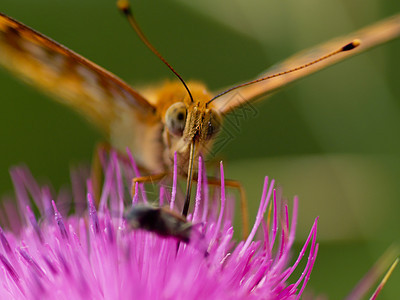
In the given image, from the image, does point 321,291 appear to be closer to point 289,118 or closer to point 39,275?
point 289,118

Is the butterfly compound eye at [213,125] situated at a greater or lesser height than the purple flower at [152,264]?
greater

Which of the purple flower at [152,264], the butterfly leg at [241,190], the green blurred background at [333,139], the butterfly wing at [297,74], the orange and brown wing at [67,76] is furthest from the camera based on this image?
the green blurred background at [333,139]

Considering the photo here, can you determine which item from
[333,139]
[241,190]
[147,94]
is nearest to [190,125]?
[241,190]

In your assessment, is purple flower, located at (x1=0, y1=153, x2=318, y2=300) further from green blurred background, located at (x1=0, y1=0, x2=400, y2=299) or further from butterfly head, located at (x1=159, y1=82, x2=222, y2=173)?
green blurred background, located at (x1=0, y1=0, x2=400, y2=299)

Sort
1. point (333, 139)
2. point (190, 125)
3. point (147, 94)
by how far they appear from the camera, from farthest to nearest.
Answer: point (333, 139) < point (147, 94) < point (190, 125)

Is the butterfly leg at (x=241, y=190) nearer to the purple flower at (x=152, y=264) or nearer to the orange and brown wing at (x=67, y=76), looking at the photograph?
the purple flower at (x=152, y=264)

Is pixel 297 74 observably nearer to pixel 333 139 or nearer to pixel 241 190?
pixel 241 190

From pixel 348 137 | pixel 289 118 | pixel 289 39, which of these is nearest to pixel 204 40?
pixel 289 118

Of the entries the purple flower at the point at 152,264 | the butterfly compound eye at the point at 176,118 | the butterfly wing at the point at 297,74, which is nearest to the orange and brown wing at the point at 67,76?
the butterfly compound eye at the point at 176,118

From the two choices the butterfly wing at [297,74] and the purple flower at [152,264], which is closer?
the purple flower at [152,264]
